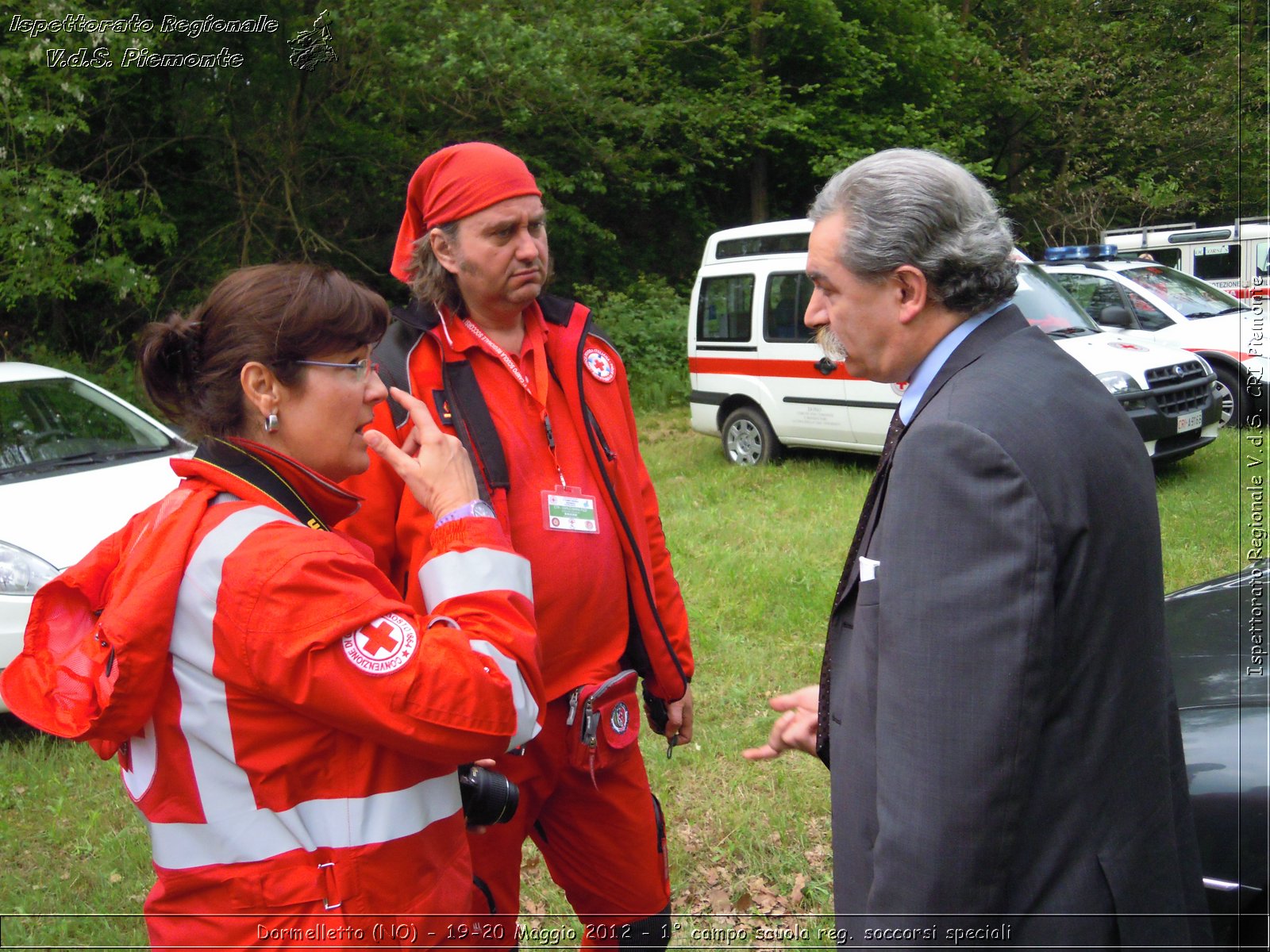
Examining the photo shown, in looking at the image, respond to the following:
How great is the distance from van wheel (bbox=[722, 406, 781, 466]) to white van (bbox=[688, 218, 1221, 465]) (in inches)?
0.4

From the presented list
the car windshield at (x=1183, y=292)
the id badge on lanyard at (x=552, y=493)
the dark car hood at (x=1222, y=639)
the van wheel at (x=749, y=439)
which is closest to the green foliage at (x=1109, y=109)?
the car windshield at (x=1183, y=292)

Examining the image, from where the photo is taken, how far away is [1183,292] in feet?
37.2

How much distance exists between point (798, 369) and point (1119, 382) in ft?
9.55

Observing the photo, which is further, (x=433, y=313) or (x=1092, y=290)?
(x=1092, y=290)

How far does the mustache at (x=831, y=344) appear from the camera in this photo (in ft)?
6.17

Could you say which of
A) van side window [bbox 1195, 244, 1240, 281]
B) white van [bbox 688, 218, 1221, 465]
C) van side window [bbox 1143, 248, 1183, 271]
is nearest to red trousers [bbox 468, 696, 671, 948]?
white van [bbox 688, 218, 1221, 465]

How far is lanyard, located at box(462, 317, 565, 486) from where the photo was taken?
96.5 inches

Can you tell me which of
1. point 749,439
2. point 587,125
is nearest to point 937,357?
point 749,439

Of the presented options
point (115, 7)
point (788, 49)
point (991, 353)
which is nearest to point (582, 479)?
point (991, 353)

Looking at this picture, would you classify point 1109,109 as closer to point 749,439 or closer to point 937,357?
point 749,439

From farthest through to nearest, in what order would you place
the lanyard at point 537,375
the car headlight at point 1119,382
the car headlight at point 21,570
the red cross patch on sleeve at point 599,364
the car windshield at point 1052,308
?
the car windshield at point 1052,308, the car headlight at point 1119,382, the car headlight at point 21,570, the red cross patch on sleeve at point 599,364, the lanyard at point 537,375

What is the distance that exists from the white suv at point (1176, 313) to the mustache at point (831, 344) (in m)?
8.18

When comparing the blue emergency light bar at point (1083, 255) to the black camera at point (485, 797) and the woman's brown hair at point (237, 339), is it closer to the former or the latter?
the black camera at point (485, 797)

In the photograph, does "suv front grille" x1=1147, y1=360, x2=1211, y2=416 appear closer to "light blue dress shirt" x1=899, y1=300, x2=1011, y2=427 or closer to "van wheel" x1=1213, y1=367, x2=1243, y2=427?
"van wheel" x1=1213, y1=367, x2=1243, y2=427
